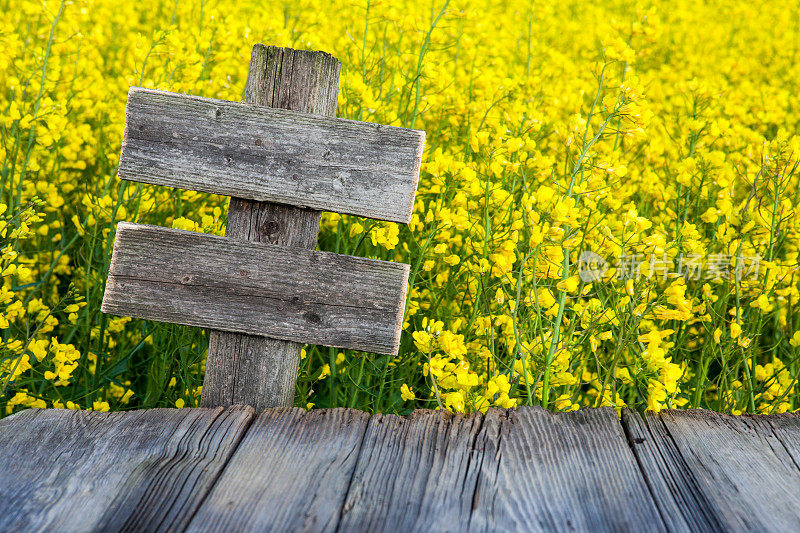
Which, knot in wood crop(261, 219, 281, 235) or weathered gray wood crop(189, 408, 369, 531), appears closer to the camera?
weathered gray wood crop(189, 408, 369, 531)

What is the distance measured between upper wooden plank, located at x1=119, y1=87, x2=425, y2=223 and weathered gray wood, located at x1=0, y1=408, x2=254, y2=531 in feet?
1.57

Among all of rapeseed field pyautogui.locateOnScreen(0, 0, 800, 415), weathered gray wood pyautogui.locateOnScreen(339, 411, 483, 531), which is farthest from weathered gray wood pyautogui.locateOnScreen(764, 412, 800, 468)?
weathered gray wood pyautogui.locateOnScreen(339, 411, 483, 531)

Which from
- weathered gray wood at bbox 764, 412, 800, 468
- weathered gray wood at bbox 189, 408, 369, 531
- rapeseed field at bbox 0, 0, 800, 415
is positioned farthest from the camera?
rapeseed field at bbox 0, 0, 800, 415

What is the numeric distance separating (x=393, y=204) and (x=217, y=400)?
0.60 m

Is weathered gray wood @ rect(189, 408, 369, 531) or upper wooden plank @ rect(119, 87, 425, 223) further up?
upper wooden plank @ rect(119, 87, 425, 223)

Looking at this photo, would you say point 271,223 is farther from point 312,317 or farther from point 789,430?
point 789,430

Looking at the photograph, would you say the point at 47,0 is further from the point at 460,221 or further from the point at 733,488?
the point at 733,488

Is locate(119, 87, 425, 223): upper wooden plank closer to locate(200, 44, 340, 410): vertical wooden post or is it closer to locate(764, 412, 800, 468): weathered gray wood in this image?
locate(200, 44, 340, 410): vertical wooden post

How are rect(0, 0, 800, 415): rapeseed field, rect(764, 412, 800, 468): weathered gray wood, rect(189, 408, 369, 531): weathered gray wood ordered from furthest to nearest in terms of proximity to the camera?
Result: rect(0, 0, 800, 415): rapeseed field, rect(764, 412, 800, 468): weathered gray wood, rect(189, 408, 369, 531): weathered gray wood

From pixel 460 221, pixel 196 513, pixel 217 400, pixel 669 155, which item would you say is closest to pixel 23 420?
pixel 217 400

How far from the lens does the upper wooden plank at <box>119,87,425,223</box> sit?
4.35ft

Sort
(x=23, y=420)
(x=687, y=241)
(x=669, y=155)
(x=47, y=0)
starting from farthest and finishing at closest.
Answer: (x=669, y=155) < (x=47, y=0) < (x=687, y=241) < (x=23, y=420)

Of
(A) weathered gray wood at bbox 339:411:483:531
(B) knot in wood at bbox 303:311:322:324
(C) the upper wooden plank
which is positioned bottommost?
(A) weathered gray wood at bbox 339:411:483:531

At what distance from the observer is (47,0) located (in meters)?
2.54
